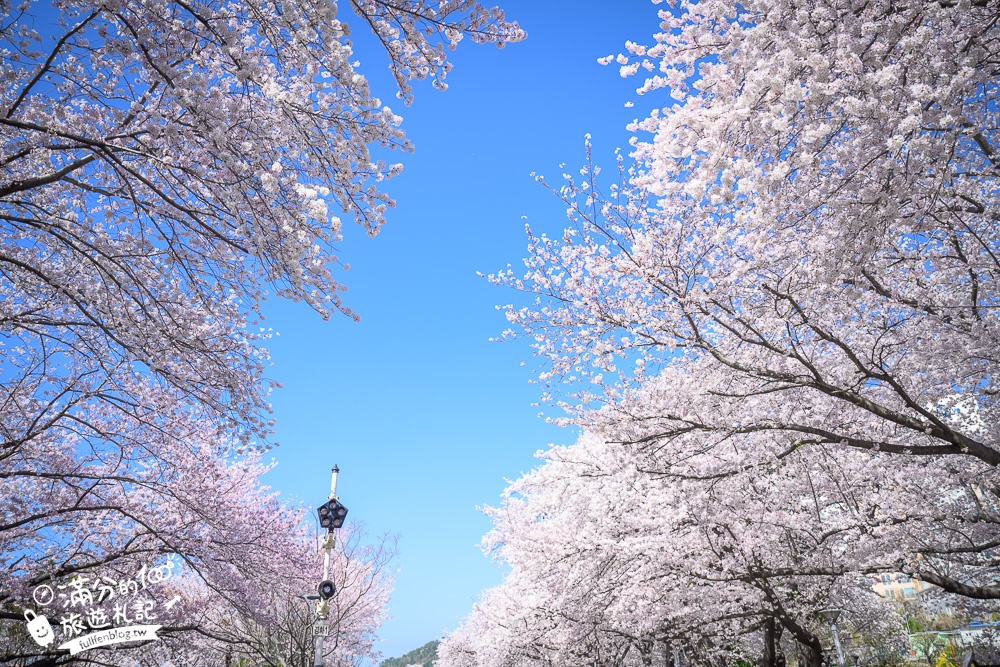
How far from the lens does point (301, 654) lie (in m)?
11.9

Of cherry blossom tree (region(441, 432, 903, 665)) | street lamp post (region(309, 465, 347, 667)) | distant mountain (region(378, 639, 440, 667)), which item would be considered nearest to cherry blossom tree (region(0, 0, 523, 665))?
street lamp post (region(309, 465, 347, 667))

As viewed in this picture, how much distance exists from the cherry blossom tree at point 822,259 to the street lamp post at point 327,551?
5.97 metres

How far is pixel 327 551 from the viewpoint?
10969 mm

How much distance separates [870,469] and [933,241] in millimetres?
3490

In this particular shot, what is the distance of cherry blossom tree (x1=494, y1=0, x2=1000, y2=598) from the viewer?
3.64 metres

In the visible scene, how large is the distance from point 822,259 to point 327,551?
10.0m

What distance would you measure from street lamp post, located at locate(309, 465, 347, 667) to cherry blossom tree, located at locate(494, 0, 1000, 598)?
5.97m

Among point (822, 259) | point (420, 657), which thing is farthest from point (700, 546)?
point (420, 657)

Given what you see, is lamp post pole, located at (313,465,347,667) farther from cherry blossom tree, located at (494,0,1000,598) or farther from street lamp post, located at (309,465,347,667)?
cherry blossom tree, located at (494,0,1000,598)

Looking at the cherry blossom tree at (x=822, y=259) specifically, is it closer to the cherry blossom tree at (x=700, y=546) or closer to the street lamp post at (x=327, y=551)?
the cherry blossom tree at (x=700, y=546)

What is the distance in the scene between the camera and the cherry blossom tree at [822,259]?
3.64 metres

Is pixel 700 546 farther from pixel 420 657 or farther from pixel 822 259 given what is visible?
pixel 420 657

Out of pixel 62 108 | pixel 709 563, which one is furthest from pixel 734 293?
pixel 62 108

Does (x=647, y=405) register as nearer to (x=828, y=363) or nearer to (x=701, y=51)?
(x=828, y=363)
